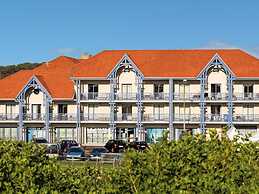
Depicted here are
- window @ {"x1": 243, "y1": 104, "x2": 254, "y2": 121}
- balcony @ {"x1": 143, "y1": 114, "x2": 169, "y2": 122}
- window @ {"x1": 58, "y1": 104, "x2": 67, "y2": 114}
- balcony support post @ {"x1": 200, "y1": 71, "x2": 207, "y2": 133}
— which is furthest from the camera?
window @ {"x1": 58, "y1": 104, "x2": 67, "y2": 114}

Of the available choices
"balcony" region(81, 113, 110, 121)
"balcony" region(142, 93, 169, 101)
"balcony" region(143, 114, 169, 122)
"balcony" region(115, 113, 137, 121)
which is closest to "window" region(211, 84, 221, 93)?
"balcony" region(142, 93, 169, 101)

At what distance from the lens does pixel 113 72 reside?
78000 millimetres

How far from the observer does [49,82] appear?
83562mm

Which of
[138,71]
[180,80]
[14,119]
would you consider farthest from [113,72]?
[14,119]

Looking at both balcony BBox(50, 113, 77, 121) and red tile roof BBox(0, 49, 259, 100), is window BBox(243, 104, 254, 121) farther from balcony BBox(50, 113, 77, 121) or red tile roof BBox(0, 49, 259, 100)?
balcony BBox(50, 113, 77, 121)

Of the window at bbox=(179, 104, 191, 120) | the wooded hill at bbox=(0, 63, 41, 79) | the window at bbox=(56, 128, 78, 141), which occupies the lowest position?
the window at bbox=(56, 128, 78, 141)

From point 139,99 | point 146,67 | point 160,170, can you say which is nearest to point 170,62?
point 146,67

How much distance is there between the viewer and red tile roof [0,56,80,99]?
267ft

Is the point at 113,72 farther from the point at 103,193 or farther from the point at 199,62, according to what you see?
the point at 103,193

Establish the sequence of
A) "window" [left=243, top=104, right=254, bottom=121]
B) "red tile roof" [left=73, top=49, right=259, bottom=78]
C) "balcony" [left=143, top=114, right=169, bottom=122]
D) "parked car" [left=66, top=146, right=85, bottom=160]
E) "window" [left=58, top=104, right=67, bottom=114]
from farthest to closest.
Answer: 1. "window" [left=58, top=104, right=67, bottom=114]
2. "red tile roof" [left=73, top=49, right=259, bottom=78]
3. "balcony" [left=143, top=114, right=169, bottom=122]
4. "window" [left=243, top=104, right=254, bottom=121]
5. "parked car" [left=66, top=146, right=85, bottom=160]

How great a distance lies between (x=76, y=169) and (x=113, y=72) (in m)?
65.3

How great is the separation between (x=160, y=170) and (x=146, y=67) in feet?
229

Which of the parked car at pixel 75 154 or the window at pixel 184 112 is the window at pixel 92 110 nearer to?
the window at pixel 184 112

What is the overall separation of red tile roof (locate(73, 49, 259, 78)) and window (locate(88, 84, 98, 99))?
160cm
